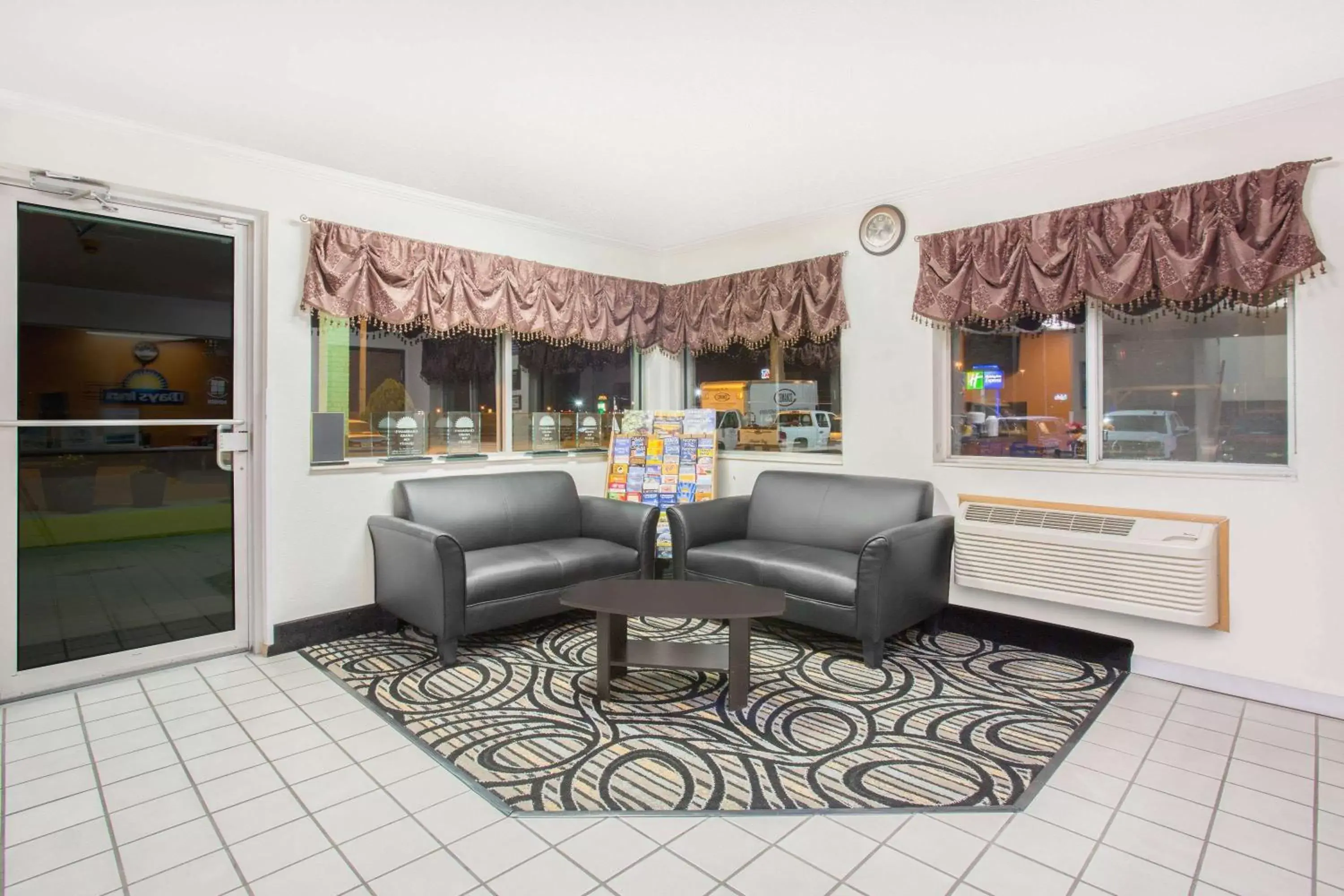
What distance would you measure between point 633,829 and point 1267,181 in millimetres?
3609

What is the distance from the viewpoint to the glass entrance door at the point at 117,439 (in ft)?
10.1

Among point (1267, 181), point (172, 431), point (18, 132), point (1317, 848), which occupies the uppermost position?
point (18, 132)

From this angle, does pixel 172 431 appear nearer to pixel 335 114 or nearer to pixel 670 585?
pixel 335 114

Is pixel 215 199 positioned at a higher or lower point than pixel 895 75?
lower

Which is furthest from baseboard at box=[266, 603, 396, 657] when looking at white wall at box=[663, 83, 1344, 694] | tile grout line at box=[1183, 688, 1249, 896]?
tile grout line at box=[1183, 688, 1249, 896]

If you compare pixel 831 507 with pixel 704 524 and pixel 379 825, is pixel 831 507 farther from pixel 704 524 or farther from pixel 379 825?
pixel 379 825

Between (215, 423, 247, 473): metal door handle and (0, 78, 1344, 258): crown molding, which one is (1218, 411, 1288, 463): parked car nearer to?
(0, 78, 1344, 258): crown molding

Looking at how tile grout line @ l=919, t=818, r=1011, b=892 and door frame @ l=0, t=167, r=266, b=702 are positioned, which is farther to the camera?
door frame @ l=0, t=167, r=266, b=702

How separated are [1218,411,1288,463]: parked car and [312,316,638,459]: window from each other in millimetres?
3742

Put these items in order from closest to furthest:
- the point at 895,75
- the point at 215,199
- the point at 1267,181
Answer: the point at 895,75, the point at 1267,181, the point at 215,199

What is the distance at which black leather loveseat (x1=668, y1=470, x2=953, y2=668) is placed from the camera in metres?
3.39

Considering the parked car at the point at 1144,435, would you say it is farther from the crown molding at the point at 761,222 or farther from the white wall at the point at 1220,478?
the crown molding at the point at 761,222

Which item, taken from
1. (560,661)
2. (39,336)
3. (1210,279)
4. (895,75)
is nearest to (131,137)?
(39,336)

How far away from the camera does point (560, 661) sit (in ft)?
11.6
